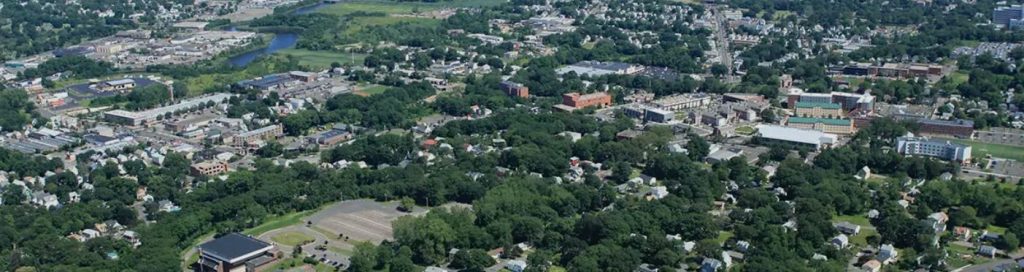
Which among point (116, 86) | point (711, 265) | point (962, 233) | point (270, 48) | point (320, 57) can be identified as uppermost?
point (711, 265)

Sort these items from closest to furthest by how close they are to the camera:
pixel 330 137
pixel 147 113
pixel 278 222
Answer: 1. pixel 278 222
2. pixel 330 137
3. pixel 147 113

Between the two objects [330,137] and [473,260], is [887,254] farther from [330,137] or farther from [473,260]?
[330,137]

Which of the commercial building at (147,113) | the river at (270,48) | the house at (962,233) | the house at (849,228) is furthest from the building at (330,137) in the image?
the house at (962,233)

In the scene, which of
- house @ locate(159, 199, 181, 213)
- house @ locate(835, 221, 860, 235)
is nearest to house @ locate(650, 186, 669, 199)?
house @ locate(835, 221, 860, 235)

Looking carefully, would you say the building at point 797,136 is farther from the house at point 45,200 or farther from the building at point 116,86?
the building at point 116,86

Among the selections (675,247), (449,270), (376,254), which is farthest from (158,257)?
(675,247)

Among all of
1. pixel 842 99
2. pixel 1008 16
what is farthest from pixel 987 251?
pixel 1008 16
